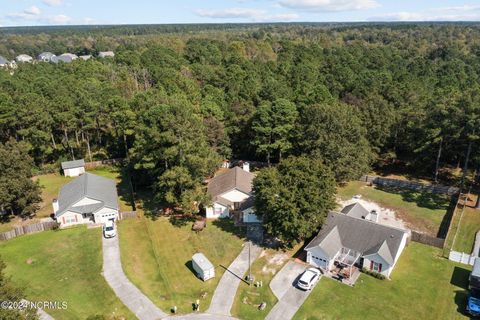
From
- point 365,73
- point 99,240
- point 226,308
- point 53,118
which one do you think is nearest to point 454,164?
point 365,73

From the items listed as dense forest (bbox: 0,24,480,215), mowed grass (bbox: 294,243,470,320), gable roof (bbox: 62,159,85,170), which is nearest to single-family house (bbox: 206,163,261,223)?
dense forest (bbox: 0,24,480,215)

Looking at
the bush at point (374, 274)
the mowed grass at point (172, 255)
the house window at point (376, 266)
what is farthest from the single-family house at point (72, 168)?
the house window at point (376, 266)

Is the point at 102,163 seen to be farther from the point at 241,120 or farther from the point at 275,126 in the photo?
the point at 275,126

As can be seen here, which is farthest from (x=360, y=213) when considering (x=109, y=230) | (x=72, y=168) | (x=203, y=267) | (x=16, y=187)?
(x=72, y=168)

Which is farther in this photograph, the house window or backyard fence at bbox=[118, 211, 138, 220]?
backyard fence at bbox=[118, 211, 138, 220]

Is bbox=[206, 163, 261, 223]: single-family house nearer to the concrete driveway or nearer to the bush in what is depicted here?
the concrete driveway

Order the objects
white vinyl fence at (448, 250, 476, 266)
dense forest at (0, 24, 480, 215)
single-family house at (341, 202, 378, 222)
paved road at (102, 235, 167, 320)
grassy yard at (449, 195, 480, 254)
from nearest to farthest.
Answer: paved road at (102, 235, 167, 320) < white vinyl fence at (448, 250, 476, 266) < grassy yard at (449, 195, 480, 254) < single-family house at (341, 202, 378, 222) < dense forest at (0, 24, 480, 215)

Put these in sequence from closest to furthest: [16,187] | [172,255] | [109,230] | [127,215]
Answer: [172,255], [109,230], [16,187], [127,215]
